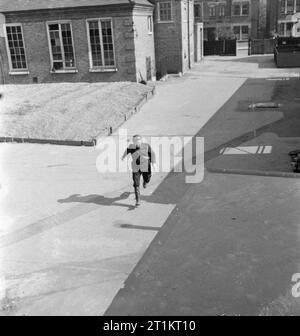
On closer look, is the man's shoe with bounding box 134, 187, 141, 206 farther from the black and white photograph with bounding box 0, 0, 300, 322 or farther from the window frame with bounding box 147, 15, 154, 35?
the window frame with bounding box 147, 15, 154, 35

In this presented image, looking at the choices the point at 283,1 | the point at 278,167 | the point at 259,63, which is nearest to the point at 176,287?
the point at 278,167

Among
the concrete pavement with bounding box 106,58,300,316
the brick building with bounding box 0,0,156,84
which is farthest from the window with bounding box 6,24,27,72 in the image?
the concrete pavement with bounding box 106,58,300,316

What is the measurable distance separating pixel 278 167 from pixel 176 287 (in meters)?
6.69

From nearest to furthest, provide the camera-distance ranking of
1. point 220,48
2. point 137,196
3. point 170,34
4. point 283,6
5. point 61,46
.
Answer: point 137,196, point 61,46, point 170,34, point 220,48, point 283,6

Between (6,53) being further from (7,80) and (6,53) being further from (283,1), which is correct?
(283,1)

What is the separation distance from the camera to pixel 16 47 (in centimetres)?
2658

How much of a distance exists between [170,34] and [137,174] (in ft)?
72.6

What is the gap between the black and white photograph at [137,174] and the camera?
20.3 feet

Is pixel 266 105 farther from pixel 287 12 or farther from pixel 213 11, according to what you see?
pixel 213 11

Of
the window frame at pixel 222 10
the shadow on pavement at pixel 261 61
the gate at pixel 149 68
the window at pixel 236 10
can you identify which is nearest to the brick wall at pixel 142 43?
the gate at pixel 149 68

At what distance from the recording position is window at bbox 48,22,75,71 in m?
25.4

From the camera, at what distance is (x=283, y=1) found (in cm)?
5262

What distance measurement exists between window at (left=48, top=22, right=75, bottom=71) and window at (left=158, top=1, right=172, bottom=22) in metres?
7.32

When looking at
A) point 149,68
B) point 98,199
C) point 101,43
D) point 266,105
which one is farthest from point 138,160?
point 149,68
